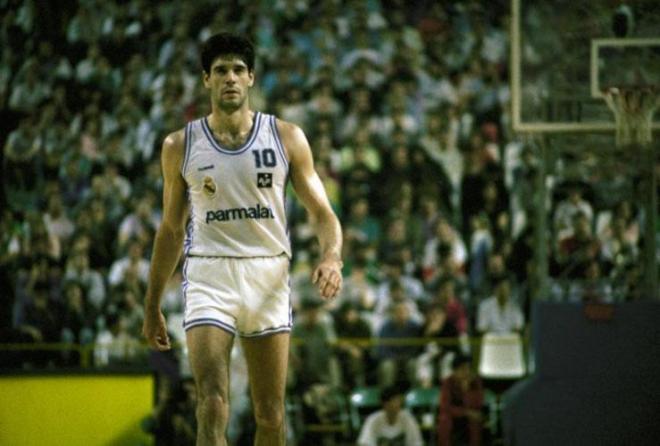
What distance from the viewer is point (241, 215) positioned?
24.1 ft

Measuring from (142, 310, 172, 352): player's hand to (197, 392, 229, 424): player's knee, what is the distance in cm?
85

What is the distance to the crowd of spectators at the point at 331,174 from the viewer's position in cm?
1551

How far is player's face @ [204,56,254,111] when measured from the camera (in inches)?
289

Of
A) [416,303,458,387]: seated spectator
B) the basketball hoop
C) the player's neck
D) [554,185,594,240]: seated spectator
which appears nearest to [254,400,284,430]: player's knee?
the player's neck

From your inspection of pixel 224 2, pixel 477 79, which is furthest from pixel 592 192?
pixel 224 2

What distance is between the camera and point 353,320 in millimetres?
15211

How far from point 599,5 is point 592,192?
9.99ft

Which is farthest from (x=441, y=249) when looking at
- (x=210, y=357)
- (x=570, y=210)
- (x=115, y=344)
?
(x=210, y=357)

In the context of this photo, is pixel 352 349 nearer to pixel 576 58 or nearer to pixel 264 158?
pixel 576 58

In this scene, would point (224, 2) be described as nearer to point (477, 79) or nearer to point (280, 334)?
point (477, 79)

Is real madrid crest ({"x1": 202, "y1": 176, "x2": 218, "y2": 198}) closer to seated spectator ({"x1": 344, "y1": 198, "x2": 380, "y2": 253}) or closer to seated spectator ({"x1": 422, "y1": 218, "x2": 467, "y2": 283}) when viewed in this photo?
seated spectator ({"x1": 422, "y1": 218, "x2": 467, "y2": 283})

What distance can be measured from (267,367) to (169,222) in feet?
3.04

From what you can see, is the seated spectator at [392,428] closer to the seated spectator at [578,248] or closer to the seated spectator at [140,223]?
the seated spectator at [578,248]

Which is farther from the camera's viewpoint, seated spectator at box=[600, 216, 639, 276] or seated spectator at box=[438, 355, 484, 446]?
seated spectator at box=[600, 216, 639, 276]
